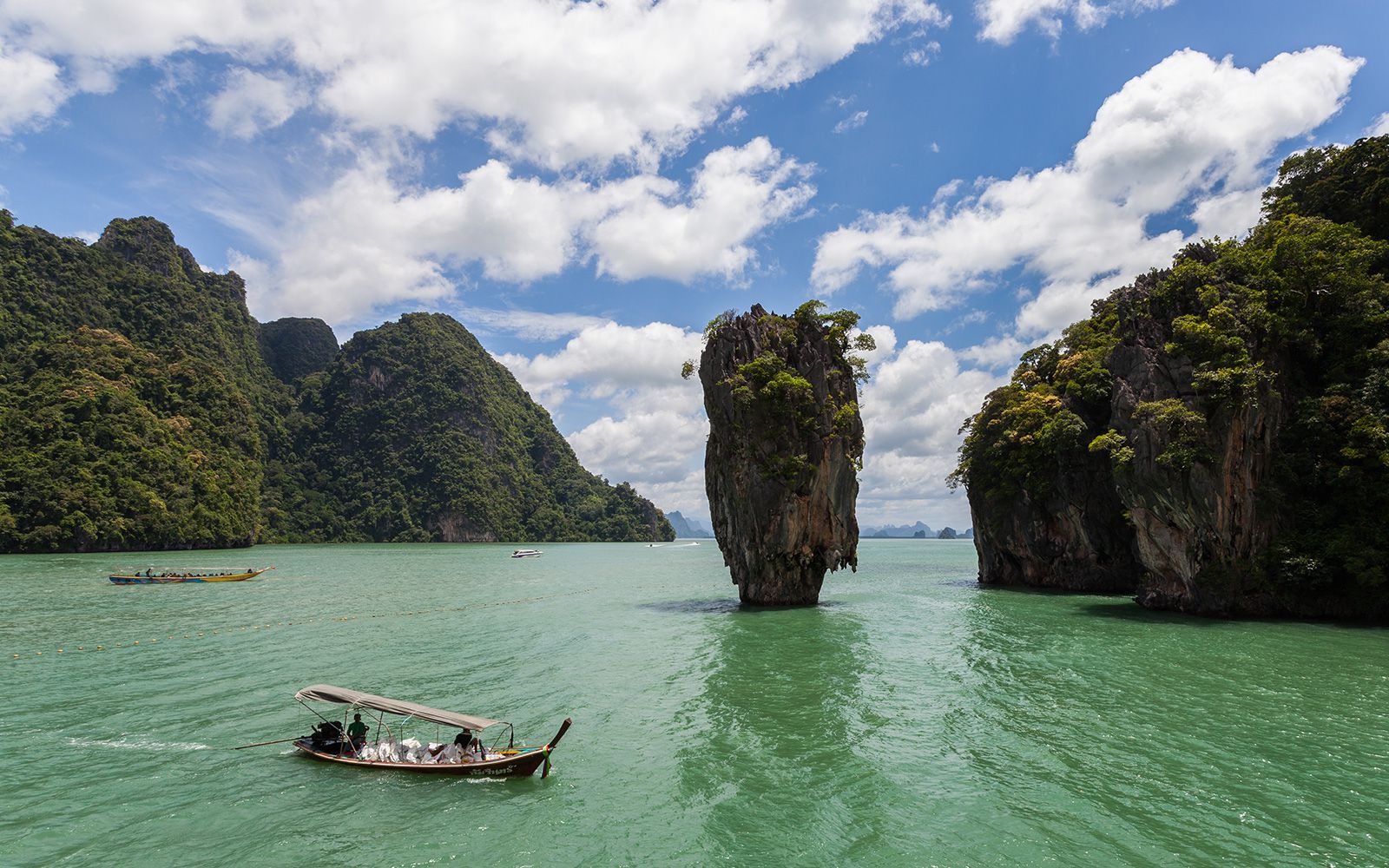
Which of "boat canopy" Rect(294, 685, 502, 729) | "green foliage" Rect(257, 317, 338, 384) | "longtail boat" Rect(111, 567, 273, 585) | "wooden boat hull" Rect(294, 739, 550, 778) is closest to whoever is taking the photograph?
"wooden boat hull" Rect(294, 739, 550, 778)

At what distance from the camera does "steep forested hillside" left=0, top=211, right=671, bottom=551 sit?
83.3 m

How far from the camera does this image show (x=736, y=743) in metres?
16.2

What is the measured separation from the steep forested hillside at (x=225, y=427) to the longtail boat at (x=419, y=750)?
90950 mm

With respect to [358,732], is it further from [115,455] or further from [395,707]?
[115,455]

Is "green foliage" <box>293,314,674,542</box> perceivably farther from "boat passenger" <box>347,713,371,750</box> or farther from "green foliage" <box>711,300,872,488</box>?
"boat passenger" <box>347,713,371,750</box>

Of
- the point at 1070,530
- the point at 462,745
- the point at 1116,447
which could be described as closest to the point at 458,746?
the point at 462,745

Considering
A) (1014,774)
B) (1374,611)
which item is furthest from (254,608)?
(1374,611)

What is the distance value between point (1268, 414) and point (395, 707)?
1548 inches

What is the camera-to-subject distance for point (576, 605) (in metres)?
43.0

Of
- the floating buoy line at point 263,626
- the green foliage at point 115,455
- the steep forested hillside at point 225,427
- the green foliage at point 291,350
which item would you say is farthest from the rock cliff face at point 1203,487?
the green foliage at point 291,350

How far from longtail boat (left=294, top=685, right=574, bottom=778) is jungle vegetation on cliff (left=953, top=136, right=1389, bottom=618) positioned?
32.5 meters

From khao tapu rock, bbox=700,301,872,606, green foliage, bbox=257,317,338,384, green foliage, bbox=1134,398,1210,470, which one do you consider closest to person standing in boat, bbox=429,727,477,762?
khao tapu rock, bbox=700,301,872,606

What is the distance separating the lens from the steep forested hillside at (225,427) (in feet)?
273

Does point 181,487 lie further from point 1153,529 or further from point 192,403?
point 1153,529
